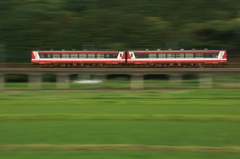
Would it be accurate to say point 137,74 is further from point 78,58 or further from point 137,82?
point 78,58

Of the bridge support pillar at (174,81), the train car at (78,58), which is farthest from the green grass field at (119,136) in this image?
the train car at (78,58)

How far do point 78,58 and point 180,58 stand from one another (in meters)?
10.5

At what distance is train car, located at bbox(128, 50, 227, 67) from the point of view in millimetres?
34875

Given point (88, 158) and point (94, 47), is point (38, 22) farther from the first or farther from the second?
point (88, 158)

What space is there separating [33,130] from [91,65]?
2970 centimetres

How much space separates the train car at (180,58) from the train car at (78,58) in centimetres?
155

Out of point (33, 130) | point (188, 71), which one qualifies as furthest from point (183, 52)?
point (33, 130)

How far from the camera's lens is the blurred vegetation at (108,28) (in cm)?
4053

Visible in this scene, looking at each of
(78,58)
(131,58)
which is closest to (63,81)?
(78,58)

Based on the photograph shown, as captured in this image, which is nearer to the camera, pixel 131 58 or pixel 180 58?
pixel 180 58

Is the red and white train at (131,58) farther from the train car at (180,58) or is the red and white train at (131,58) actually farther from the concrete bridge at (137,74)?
the concrete bridge at (137,74)

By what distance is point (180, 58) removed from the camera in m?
35.4

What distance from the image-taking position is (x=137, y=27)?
42031 millimetres

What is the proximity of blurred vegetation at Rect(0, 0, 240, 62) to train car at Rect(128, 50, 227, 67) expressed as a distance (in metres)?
4.73
